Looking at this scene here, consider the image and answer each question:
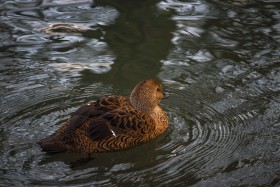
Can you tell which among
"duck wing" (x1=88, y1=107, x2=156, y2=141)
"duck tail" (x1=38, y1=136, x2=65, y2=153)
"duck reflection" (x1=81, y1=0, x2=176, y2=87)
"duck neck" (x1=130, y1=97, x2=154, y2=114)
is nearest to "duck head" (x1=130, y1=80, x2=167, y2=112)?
"duck neck" (x1=130, y1=97, x2=154, y2=114)

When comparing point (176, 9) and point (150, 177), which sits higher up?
point (176, 9)

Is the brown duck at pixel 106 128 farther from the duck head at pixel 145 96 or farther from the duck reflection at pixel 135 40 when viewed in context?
the duck reflection at pixel 135 40

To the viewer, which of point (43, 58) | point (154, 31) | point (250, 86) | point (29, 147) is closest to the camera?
point (29, 147)

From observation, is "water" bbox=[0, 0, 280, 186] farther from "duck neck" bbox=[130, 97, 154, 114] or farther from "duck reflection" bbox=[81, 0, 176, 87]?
"duck neck" bbox=[130, 97, 154, 114]

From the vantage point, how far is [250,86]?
7.86 meters

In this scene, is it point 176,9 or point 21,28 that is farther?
point 176,9

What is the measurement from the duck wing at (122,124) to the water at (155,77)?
21 cm

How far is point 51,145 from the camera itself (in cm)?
636

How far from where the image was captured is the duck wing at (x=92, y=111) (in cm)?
650

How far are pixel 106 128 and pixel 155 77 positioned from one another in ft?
6.44

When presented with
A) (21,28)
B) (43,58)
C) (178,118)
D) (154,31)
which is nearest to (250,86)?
(178,118)

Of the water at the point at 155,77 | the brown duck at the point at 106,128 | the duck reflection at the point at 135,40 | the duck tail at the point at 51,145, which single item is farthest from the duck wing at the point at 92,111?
the duck reflection at the point at 135,40

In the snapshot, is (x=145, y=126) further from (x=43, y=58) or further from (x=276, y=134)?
(x=43, y=58)

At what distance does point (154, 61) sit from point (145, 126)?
2171 mm
